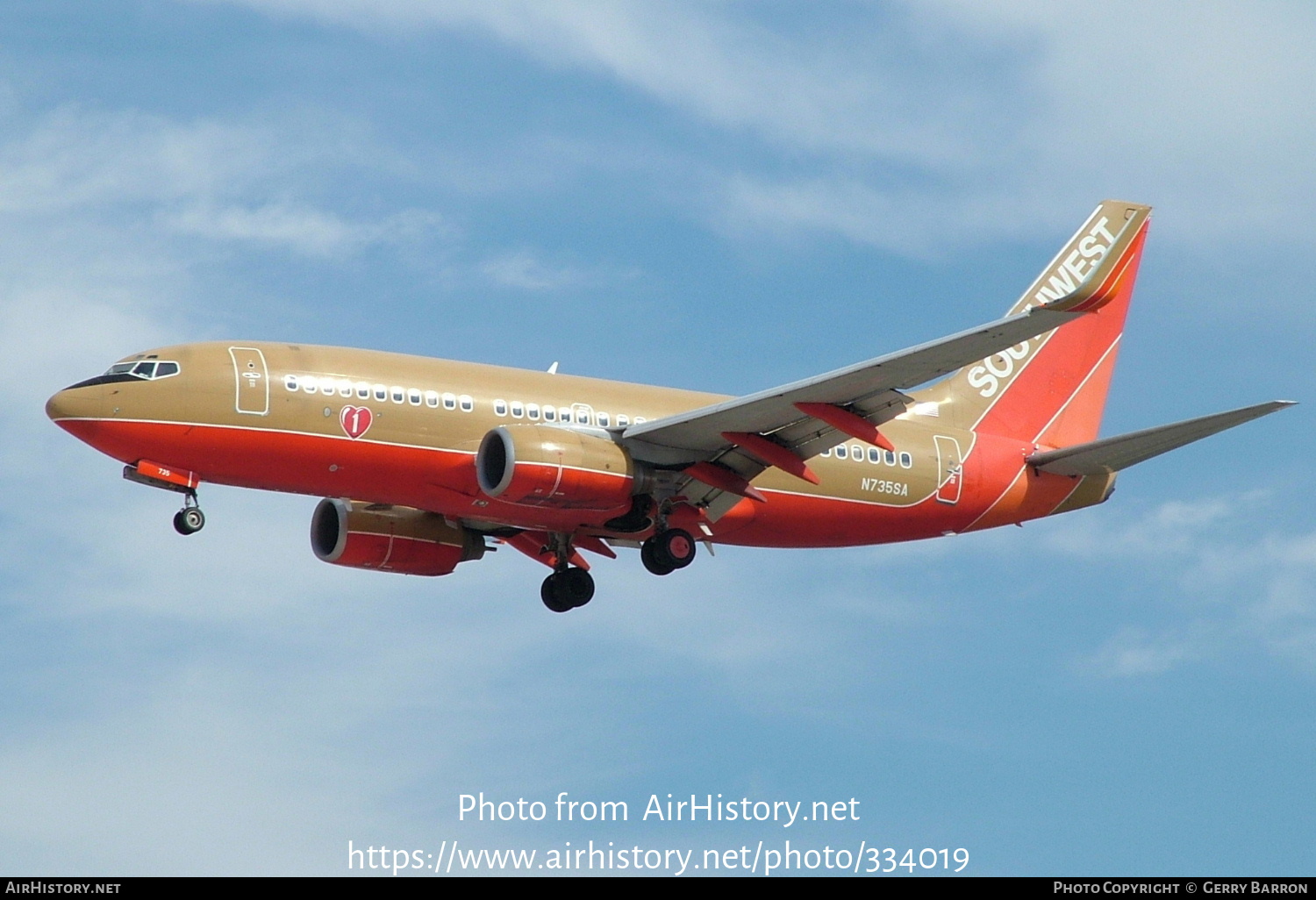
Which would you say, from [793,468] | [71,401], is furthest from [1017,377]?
[71,401]

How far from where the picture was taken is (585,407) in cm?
4062

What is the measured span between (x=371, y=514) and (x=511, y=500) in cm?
670

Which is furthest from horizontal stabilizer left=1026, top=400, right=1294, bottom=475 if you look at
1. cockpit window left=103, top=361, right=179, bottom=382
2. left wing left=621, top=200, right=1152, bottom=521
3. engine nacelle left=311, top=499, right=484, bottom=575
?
cockpit window left=103, top=361, right=179, bottom=382

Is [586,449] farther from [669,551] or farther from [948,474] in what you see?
[948,474]

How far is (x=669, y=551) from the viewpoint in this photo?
4069cm

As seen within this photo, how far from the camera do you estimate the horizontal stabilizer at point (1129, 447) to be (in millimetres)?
39281

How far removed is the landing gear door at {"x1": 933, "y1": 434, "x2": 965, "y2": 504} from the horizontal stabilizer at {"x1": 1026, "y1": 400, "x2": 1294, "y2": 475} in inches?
81.1

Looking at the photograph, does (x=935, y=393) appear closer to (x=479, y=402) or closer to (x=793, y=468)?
(x=793, y=468)

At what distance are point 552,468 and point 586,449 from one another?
1071mm

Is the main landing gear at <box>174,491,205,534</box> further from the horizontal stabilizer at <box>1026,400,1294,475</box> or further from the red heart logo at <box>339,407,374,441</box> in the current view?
the horizontal stabilizer at <box>1026,400,1294,475</box>

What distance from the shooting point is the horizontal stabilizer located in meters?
39.3

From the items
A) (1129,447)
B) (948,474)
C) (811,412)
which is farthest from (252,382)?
(1129,447)

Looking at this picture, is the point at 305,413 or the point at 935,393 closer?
the point at 305,413

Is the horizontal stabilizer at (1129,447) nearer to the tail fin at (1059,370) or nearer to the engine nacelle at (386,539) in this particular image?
the tail fin at (1059,370)
